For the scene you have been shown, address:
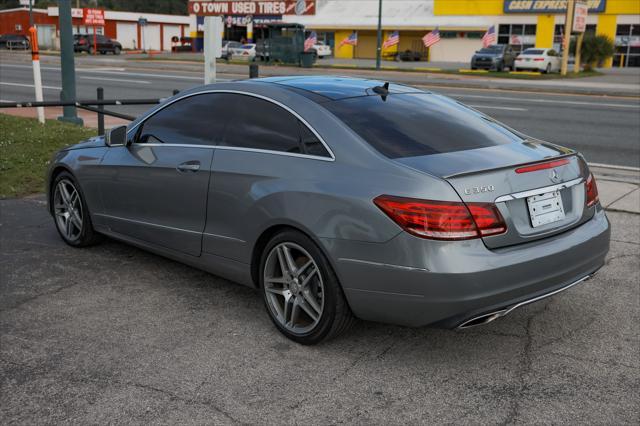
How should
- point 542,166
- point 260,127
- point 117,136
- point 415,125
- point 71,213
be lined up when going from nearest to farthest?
1. point 542,166
2. point 415,125
3. point 260,127
4. point 117,136
5. point 71,213

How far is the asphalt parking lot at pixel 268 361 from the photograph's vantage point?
3.48 m

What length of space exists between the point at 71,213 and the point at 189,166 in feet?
5.85

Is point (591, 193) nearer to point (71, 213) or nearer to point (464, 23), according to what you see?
point (71, 213)

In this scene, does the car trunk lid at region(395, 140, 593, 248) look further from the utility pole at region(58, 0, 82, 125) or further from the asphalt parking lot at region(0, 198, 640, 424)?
the utility pole at region(58, 0, 82, 125)

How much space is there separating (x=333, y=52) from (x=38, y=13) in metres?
34.5

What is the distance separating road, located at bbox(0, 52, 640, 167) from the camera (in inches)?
505

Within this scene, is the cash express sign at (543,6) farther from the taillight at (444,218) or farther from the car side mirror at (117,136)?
the taillight at (444,218)

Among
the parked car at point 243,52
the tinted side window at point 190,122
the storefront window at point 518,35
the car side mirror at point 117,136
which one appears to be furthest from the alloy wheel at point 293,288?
the storefront window at point 518,35

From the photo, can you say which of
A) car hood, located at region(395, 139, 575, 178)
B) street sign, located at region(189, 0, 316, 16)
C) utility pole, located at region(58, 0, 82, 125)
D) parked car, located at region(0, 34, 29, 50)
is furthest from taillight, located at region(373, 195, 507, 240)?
parked car, located at region(0, 34, 29, 50)

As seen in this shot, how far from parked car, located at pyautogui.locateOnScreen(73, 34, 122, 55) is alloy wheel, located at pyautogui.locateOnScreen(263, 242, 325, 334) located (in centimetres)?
6029

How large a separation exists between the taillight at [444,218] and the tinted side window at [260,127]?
2.94 feet

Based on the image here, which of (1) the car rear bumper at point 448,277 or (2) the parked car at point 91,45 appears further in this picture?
(2) the parked car at point 91,45

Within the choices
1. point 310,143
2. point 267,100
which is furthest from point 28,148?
point 310,143

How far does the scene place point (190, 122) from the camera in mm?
5031
